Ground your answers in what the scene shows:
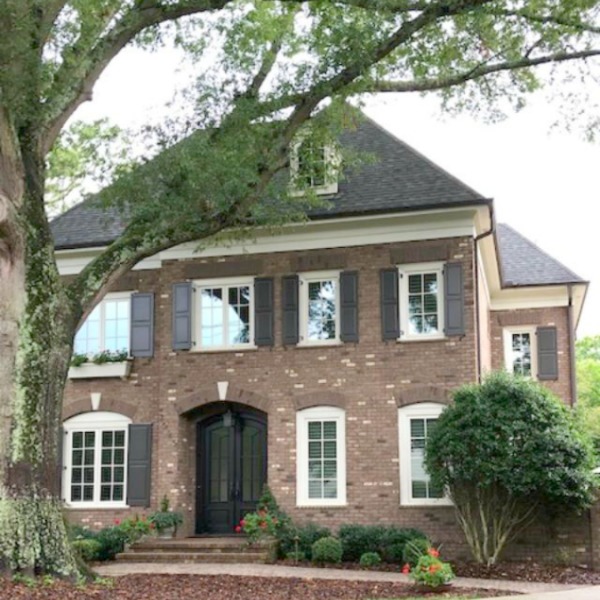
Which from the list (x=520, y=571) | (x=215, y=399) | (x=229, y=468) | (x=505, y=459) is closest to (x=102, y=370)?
(x=215, y=399)

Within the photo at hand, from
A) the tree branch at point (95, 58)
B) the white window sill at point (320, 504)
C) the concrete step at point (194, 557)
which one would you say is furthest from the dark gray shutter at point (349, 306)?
the tree branch at point (95, 58)

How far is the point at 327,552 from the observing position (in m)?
15.5

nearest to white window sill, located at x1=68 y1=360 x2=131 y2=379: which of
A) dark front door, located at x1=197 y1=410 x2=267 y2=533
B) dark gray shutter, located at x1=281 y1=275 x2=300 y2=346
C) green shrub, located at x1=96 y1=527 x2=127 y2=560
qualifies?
dark front door, located at x1=197 y1=410 x2=267 y2=533

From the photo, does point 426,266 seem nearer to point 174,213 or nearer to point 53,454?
point 174,213

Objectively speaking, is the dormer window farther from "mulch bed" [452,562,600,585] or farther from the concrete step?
"mulch bed" [452,562,600,585]

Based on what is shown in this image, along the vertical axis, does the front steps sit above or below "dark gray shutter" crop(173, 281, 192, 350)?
below

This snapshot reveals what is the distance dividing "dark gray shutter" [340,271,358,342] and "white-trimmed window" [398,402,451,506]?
166 cm

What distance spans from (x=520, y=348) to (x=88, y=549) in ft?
38.1

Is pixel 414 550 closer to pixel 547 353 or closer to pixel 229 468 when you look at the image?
pixel 229 468

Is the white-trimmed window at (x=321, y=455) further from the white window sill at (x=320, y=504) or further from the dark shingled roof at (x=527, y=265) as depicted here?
the dark shingled roof at (x=527, y=265)

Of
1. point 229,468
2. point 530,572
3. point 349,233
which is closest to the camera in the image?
point 530,572

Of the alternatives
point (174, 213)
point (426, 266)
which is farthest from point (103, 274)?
point (426, 266)

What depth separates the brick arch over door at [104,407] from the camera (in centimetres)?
1836

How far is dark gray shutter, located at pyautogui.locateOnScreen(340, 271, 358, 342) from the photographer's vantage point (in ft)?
56.2
